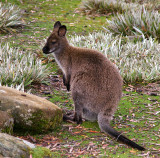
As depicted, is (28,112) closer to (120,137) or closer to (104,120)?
(104,120)

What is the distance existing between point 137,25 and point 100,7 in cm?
382

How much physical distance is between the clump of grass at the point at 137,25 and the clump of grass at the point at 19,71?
3410 mm

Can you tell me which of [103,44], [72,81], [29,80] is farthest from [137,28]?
[72,81]

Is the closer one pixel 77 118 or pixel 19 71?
pixel 77 118

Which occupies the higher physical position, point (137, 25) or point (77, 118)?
point (137, 25)

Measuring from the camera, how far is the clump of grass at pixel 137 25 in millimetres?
9375

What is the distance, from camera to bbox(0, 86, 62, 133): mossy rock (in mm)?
4445

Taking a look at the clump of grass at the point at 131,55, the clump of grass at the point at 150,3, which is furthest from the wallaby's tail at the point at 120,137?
the clump of grass at the point at 150,3

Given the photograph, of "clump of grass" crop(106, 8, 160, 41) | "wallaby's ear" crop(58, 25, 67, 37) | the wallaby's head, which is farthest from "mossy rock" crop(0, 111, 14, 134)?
"clump of grass" crop(106, 8, 160, 41)

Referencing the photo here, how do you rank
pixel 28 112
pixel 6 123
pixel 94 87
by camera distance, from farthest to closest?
pixel 94 87
pixel 28 112
pixel 6 123

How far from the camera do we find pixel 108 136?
185 inches

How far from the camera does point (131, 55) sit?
8.09 meters

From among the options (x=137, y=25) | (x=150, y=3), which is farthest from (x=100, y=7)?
(x=137, y=25)

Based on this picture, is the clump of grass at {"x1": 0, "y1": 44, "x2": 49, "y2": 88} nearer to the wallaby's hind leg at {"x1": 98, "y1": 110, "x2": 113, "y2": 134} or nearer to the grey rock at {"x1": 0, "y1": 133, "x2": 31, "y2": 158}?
the wallaby's hind leg at {"x1": 98, "y1": 110, "x2": 113, "y2": 134}
